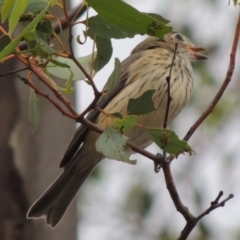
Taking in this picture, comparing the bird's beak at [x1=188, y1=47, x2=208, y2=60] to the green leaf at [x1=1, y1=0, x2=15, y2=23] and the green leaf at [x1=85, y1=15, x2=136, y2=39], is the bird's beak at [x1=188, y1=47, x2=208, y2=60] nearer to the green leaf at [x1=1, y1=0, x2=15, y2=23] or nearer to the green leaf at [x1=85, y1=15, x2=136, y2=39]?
the green leaf at [x1=85, y1=15, x2=136, y2=39]

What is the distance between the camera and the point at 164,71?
3543 mm

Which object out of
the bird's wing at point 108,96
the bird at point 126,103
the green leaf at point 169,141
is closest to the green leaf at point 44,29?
the green leaf at point 169,141

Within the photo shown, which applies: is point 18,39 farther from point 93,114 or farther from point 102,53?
point 93,114

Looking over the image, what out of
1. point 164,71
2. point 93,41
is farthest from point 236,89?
point 93,41

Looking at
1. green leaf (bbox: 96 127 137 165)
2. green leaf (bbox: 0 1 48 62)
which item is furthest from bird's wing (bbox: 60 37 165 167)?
green leaf (bbox: 0 1 48 62)

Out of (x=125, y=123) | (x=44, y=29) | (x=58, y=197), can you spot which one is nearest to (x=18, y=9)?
(x=44, y=29)

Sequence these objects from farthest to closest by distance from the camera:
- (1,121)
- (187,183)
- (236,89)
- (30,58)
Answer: (236,89), (187,183), (1,121), (30,58)

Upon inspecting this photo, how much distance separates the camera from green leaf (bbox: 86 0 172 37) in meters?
1.77

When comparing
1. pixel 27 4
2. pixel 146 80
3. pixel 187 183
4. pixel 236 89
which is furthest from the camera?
pixel 236 89

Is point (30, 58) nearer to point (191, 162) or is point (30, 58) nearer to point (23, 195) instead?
point (23, 195)

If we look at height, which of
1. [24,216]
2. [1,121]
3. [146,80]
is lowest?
[24,216]

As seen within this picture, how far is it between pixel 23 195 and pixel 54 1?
1.25 metres

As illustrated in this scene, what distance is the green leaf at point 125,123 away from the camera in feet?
6.47

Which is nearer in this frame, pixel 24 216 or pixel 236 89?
pixel 24 216
